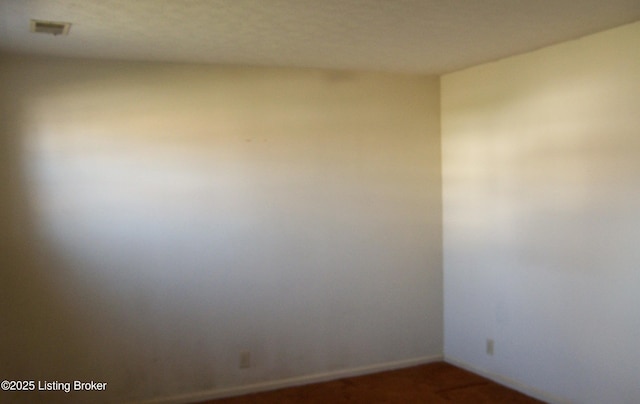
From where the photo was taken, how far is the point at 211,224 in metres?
3.96

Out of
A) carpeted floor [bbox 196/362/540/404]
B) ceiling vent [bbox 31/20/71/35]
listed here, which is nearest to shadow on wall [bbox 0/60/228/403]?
ceiling vent [bbox 31/20/71/35]

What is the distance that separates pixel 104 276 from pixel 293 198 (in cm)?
146

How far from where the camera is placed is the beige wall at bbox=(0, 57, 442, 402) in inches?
139

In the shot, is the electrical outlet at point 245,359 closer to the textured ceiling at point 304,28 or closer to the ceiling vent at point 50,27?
the textured ceiling at point 304,28

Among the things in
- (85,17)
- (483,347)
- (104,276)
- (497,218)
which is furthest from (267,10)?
(483,347)

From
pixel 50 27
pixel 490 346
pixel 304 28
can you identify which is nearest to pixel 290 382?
pixel 490 346

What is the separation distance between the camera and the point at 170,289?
152 inches

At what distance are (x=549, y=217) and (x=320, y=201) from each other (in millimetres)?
1673

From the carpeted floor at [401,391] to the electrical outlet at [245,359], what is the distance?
22 centimetres

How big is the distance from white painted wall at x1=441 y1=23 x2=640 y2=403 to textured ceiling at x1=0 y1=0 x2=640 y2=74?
0.31 metres

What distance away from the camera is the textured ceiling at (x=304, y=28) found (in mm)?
2660

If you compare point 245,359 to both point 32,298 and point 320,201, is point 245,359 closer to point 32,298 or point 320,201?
point 320,201

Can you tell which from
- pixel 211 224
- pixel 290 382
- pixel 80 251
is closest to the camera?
pixel 80 251

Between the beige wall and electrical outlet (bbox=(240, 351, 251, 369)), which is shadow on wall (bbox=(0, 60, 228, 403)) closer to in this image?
the beige wall
